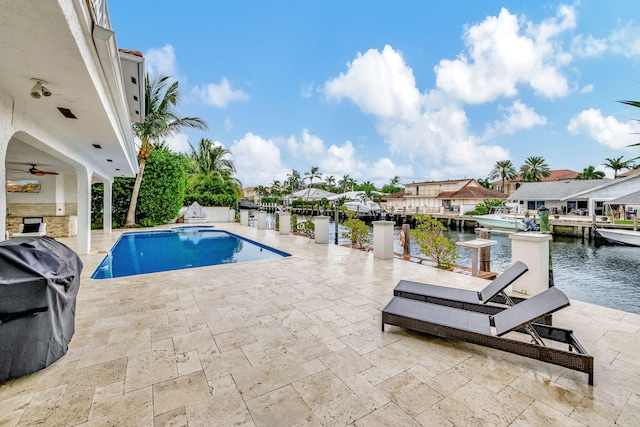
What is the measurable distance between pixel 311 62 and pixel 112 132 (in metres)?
21.7

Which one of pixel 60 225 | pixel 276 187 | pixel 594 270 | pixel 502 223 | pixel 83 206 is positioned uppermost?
pixel 276 187

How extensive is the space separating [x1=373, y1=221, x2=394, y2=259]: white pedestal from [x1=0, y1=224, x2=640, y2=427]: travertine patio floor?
3.65 meters

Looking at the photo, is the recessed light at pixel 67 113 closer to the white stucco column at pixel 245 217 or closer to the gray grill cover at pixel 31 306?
the gray grill cover at pixel 31 306

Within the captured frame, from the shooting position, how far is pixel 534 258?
4.75 metres

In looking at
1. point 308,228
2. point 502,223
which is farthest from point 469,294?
point 502,223

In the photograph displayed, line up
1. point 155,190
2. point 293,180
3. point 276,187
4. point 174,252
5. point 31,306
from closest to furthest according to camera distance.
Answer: point 31,306 < point 174,252 < point 155,190 < point 276,187 < point 293,180

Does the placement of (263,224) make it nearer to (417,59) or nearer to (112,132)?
(112,132)

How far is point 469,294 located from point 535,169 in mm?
54509

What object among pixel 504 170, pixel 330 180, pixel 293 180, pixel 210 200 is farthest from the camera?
pixel 330 180

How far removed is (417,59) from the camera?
20203 mm

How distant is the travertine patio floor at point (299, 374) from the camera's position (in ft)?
7.34

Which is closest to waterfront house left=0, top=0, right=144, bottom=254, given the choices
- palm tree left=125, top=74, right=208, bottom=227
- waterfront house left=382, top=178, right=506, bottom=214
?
palm tree left=125, top=74, right=208, bottom=227

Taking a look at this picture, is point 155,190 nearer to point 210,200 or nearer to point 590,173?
point 210,200

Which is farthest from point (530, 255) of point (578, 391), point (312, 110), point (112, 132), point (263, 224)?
point (312, 110)
